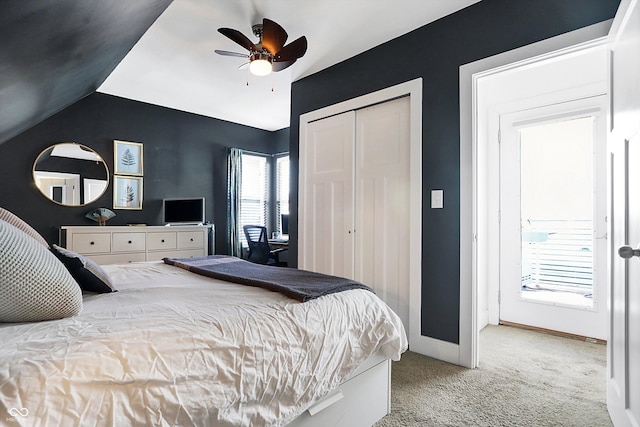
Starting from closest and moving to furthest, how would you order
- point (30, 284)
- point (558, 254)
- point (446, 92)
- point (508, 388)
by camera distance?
point (30, 284), point (508, 388), point (446, 92), point (558, 254)

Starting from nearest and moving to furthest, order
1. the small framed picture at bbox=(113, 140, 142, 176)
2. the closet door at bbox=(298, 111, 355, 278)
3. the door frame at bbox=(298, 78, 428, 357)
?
1. the door frame at bbox=(298, 78, 428, 357)
2. the closet door at bbox=(298, 111, 355, 278)
3. the small framed picture at bbox=(113, 140, 142, 176)

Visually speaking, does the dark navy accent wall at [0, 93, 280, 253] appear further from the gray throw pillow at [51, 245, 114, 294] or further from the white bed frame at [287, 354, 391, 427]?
the white bed frame at [287, 354, 391, 427]

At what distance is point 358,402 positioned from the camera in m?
1.57

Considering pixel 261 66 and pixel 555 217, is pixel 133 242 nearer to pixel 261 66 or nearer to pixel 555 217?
pixel 261 66

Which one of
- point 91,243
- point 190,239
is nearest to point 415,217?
point 190,239

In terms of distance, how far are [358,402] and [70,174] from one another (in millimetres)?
4231

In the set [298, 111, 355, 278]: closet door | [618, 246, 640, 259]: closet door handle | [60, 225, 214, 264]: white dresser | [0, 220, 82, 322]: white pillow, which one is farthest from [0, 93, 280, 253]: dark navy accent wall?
[618, 246, 640, 259]: closet door handle

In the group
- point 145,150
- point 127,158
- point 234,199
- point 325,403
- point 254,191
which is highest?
point 145,150

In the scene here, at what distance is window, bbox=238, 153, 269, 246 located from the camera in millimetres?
5652

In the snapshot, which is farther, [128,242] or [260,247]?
[260,247]

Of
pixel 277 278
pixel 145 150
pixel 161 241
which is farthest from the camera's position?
pixel 145 150

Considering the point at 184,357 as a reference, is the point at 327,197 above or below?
above

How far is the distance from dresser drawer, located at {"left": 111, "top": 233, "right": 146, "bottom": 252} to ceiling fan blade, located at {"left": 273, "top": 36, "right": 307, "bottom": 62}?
2.70 meters

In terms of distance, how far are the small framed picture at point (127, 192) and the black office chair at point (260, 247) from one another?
1.50 meters
